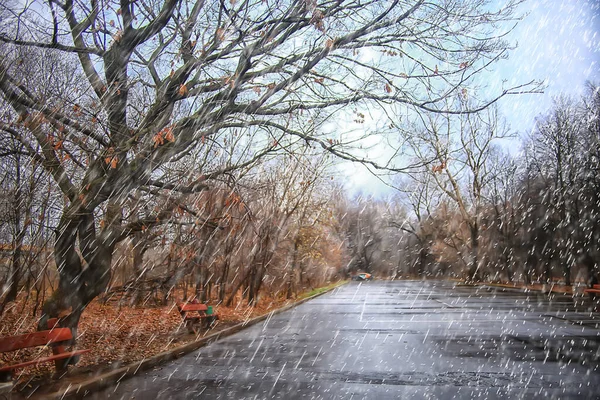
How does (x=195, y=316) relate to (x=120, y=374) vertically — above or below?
above

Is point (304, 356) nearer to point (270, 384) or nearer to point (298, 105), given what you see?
point (270, 384)

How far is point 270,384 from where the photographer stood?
760 centimetres

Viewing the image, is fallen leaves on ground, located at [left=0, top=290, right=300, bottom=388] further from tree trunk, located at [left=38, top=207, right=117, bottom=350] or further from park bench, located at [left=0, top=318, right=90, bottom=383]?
tree trunk, located at [left=38, top=207, right=117, bottom=350]

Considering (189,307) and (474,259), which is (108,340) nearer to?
(189,307)

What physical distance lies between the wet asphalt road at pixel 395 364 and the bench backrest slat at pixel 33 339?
1.21 m

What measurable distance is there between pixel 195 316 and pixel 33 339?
23.8ft

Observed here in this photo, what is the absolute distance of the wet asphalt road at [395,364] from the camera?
22.8 ft

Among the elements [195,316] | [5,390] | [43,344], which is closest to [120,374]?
[43,344]

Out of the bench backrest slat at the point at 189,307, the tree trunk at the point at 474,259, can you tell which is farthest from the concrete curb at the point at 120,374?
the tree trunk at the point at 474,259

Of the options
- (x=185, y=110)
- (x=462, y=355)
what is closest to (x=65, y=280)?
(x=185, y=110)

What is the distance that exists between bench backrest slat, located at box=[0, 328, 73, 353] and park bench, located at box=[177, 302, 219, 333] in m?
5.31

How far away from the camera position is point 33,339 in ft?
24.5

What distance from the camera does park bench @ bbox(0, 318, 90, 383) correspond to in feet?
21.7

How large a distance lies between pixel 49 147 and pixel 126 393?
166 inches
